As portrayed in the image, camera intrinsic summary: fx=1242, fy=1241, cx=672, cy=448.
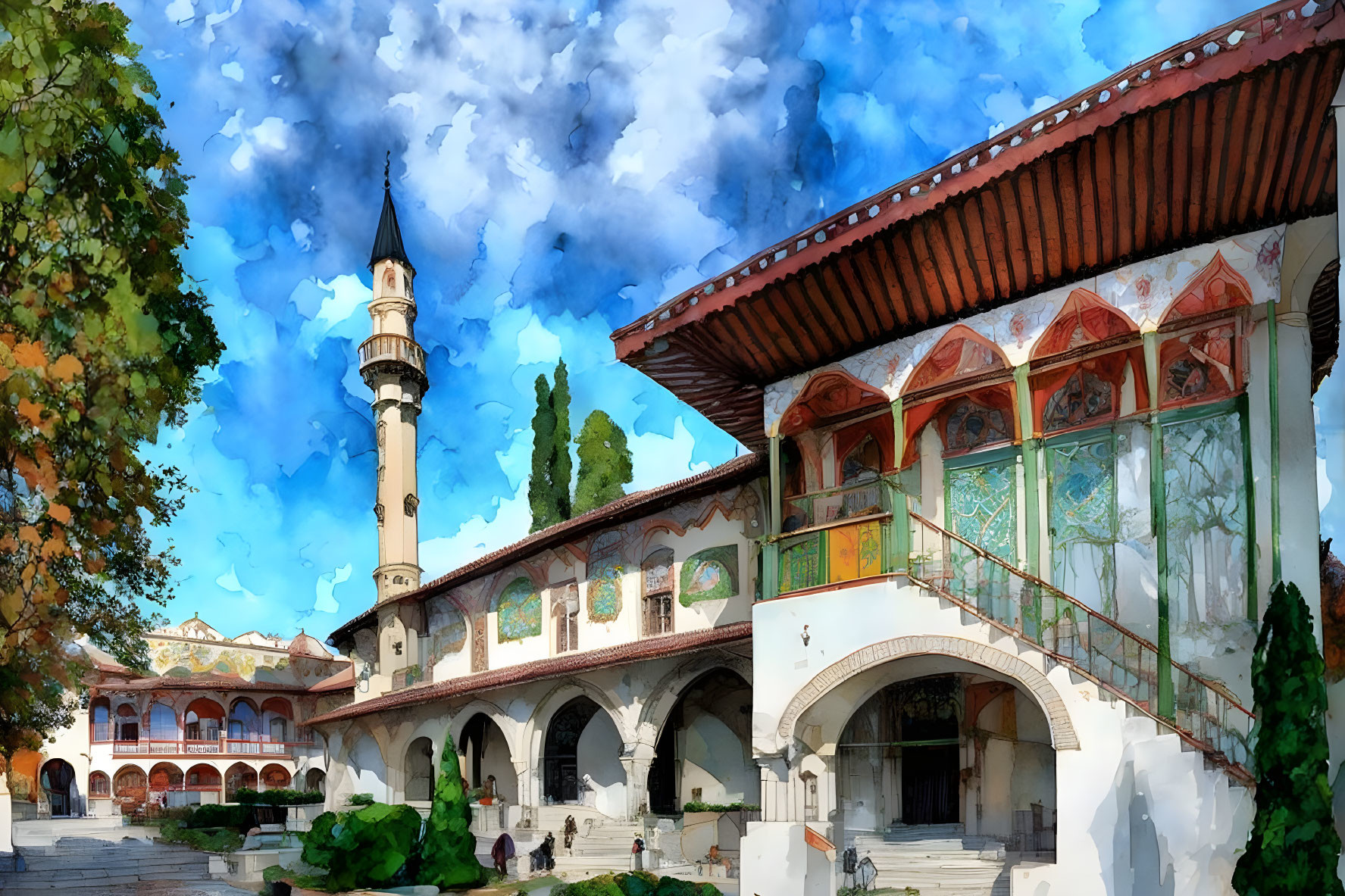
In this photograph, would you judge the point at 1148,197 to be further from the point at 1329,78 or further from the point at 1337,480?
the point at 1337,480

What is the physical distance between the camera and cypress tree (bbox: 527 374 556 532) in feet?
118

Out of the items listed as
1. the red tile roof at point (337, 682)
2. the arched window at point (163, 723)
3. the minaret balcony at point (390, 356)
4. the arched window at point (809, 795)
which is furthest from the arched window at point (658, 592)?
the arched window at point (163, 723)

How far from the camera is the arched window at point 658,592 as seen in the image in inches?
819

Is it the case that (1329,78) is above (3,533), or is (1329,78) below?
above

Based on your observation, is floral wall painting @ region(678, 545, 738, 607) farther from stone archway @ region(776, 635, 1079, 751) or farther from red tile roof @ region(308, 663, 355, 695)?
red tile roof @ region(308, 663, 355, 695)

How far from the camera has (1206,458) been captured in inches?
470

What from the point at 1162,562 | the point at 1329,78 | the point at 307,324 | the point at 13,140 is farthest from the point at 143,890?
the point at 307,324

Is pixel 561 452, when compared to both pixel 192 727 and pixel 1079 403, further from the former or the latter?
pixel 1079 403

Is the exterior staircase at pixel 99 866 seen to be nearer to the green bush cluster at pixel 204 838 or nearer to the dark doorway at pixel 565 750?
the green bush cluster at pixel 204 838

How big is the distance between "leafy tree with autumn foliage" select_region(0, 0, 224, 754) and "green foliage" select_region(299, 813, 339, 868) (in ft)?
24.7

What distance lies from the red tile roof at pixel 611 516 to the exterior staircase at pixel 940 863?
5.60 metres

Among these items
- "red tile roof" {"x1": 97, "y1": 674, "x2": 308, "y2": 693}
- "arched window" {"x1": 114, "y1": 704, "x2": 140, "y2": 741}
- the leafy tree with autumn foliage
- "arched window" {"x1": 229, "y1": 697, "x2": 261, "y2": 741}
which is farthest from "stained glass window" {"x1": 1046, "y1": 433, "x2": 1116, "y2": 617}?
"arched window" {"x1": 229, "y1": 697, "x2": 261, "y2": 741}

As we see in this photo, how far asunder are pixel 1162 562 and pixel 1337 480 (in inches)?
66.8

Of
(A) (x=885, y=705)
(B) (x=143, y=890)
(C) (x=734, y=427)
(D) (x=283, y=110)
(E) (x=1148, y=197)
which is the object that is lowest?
(B) (x=143, y=890)
